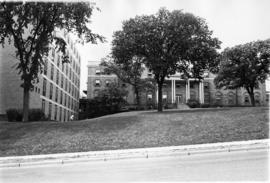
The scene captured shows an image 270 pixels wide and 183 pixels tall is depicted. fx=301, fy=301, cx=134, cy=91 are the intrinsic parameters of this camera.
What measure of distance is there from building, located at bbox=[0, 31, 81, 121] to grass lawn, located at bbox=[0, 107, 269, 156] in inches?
367

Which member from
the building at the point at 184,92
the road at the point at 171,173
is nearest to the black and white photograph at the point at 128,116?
the road at the point at 171,173

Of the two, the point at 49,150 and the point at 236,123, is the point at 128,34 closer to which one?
the point at 236,123

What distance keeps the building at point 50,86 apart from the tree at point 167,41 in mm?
6497

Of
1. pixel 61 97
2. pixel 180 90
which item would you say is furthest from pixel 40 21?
pixel 180 90

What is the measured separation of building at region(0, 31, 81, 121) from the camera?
3409 centimetres

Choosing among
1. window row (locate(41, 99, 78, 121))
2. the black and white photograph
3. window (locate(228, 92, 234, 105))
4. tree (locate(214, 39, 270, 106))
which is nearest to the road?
the black and white photograph

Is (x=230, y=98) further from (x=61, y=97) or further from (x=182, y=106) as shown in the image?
(x=61, y=97)

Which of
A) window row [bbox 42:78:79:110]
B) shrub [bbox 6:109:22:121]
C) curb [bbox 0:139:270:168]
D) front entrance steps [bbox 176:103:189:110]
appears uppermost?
window row [bbox 42:78:79:110]

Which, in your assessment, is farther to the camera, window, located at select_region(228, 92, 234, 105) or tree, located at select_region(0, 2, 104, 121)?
window, located at select_region(228, 92, 234, 105)

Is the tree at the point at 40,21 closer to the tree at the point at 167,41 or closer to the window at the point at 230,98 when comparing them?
the tree at the point at 167,41

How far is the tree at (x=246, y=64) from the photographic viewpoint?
130 feet

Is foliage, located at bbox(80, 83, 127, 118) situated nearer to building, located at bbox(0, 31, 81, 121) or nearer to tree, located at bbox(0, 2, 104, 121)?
building, located at bbox(0, 31, 81, 121)

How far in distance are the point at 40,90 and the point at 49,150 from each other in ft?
84.9

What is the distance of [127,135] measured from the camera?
15.9m
